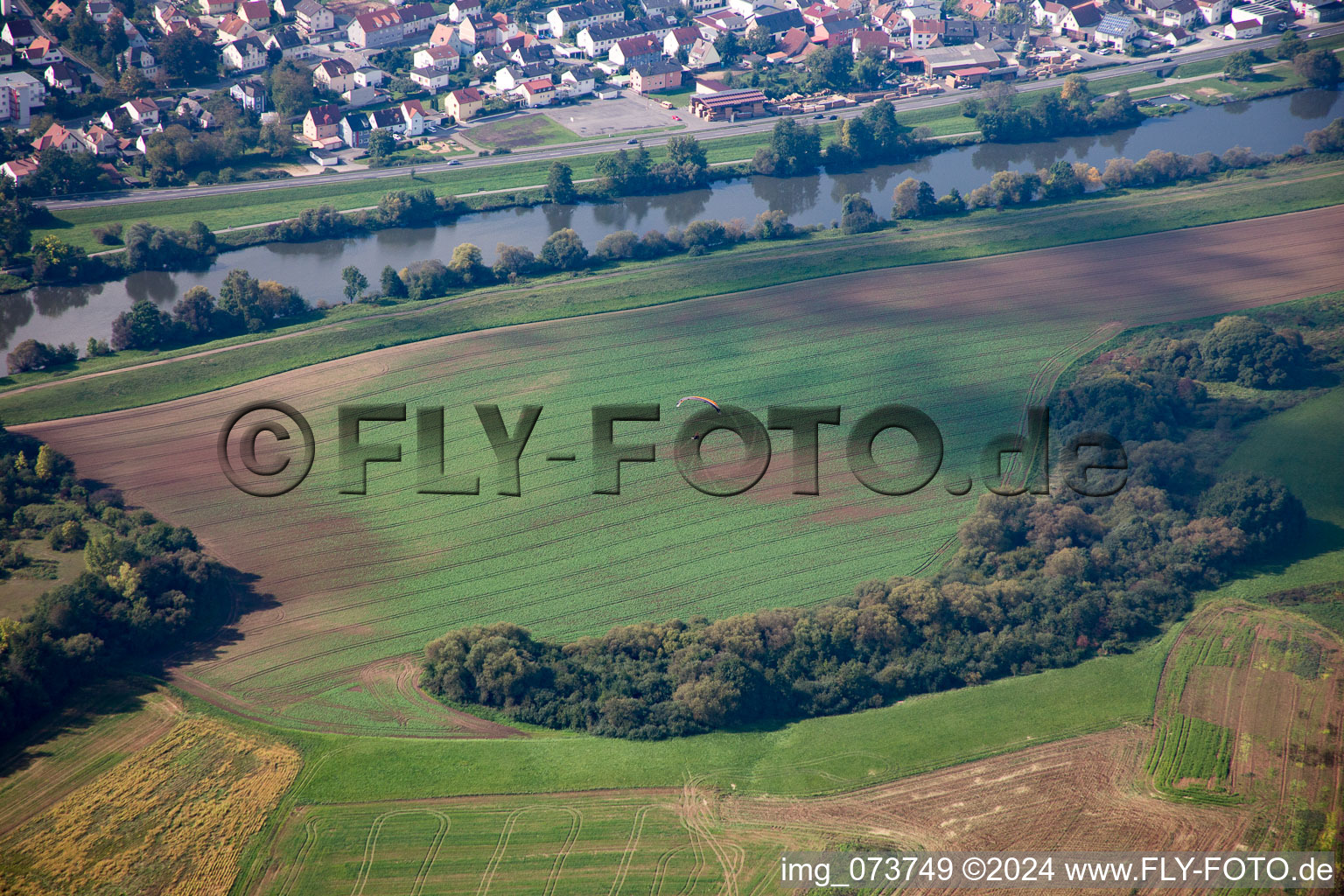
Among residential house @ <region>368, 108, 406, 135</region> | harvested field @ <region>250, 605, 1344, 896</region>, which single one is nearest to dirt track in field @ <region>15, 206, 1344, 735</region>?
harvested field @ <region>250, 605, 1344, 896</region>

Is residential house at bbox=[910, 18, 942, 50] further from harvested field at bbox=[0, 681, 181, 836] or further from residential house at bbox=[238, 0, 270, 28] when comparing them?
harvested field at bbox=[0, 681, 181, 836]

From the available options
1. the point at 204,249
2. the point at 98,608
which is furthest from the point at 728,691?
the point at 204,249

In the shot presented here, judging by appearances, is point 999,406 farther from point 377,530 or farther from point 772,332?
point 377,530

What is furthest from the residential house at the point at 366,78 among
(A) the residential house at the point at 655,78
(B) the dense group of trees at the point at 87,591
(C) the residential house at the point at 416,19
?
(B) the dense group of trees at the point at 87,591

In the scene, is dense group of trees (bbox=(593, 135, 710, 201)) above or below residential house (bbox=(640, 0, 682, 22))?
below

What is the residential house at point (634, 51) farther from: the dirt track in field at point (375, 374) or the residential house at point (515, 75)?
the dirt track in field at point (375, 374)

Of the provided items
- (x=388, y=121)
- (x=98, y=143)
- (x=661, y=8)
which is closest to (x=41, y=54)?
(x=98, y=143)
